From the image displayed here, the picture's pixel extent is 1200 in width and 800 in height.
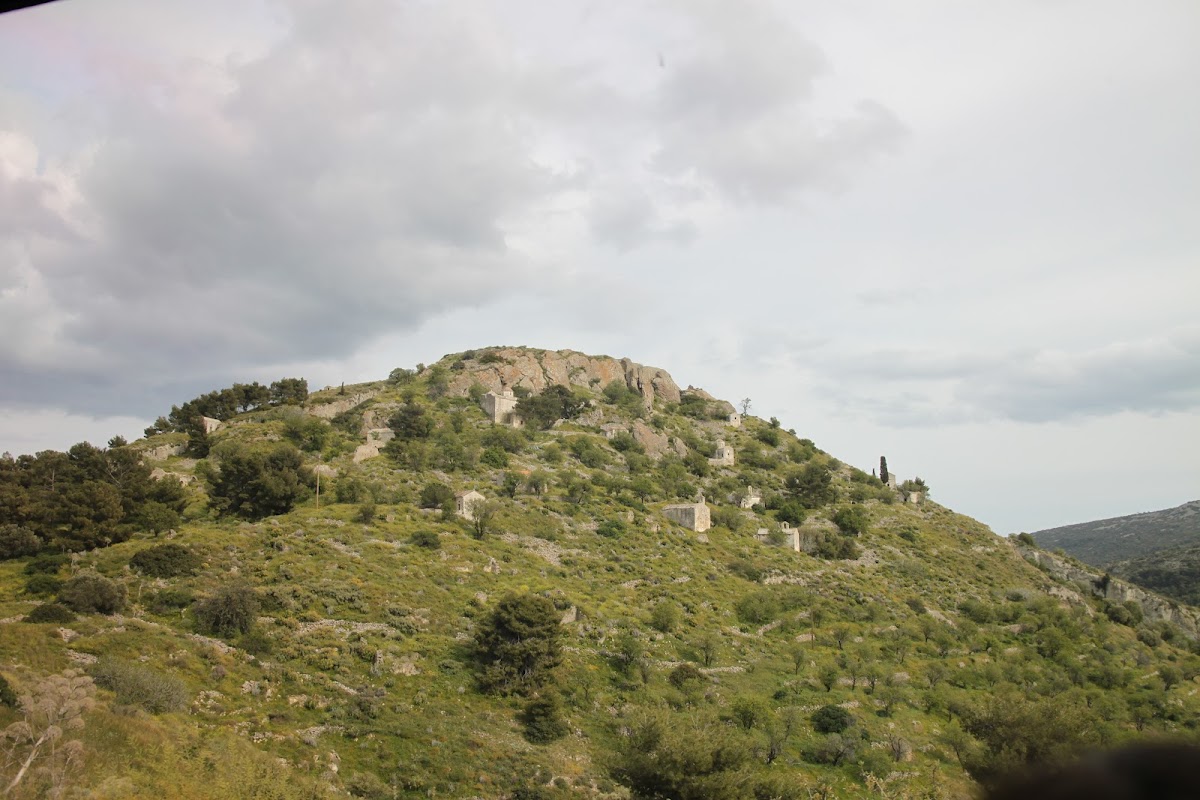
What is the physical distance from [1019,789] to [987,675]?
176ft

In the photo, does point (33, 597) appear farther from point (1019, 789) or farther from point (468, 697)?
point (1019, 789)

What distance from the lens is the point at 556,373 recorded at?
126000mm

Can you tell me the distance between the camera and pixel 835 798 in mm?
29641

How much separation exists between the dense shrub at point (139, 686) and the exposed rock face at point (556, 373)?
85737mm

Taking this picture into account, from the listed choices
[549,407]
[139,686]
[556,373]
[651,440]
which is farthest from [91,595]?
[556,373]

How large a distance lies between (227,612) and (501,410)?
228 feet

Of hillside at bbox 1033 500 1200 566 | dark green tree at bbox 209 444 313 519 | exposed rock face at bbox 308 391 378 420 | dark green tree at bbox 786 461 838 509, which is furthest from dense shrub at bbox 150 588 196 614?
hillside at bbox 1033 500 1200 566

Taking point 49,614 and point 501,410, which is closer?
point 49,614

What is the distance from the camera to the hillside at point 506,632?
86.9 ft

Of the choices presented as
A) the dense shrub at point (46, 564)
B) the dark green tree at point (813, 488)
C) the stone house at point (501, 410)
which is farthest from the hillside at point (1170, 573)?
the dense shrub at point (46, 564)

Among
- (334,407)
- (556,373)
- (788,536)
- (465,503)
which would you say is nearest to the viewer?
(465,503)

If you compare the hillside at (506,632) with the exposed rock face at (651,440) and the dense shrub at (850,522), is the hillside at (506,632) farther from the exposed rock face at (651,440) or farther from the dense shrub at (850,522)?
the exposed rock face at (651,440)

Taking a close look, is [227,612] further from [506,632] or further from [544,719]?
[544,719]

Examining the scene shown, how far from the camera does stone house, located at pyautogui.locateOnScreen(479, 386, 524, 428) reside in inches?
4053
